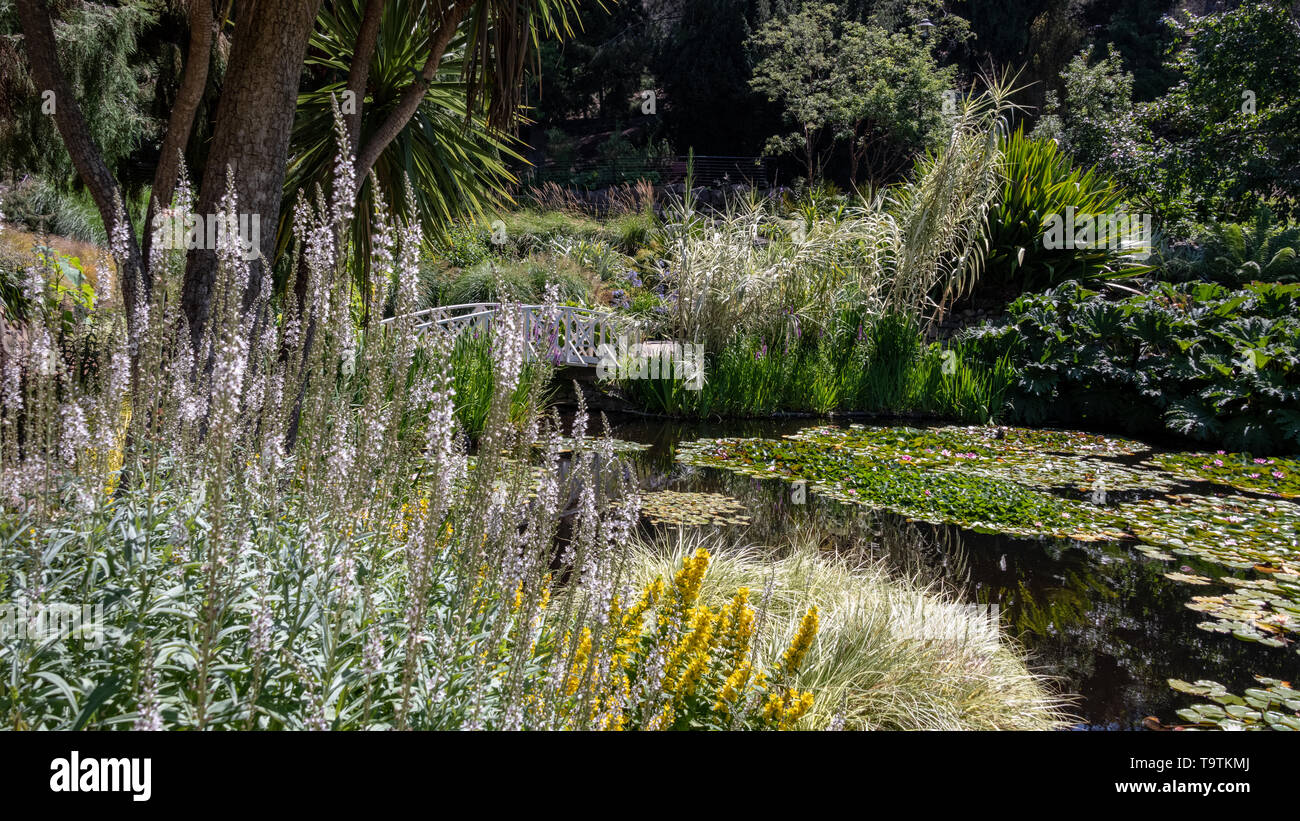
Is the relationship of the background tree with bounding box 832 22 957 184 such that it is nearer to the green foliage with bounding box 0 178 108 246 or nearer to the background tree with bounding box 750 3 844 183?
the background tree with bounding box 750 3 844 183

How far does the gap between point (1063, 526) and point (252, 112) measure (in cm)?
491

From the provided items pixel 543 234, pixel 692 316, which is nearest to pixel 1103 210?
pixel 692 316

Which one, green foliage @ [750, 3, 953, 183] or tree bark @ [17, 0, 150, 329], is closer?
tree bark @ [17, 0, 150, 329]

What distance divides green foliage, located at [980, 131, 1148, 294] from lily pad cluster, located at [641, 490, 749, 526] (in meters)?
6.23

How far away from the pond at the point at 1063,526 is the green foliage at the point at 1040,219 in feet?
10.9

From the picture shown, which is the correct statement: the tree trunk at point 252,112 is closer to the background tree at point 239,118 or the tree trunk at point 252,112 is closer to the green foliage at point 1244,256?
the background tree at point 239,118

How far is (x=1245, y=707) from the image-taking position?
9.96 ft

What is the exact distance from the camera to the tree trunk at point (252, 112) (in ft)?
11.1

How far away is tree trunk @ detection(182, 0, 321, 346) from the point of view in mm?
3398

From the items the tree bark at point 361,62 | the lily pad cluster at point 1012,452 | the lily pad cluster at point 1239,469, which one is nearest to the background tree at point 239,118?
the tree bark at point 361,62

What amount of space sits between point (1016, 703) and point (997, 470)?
3.96m

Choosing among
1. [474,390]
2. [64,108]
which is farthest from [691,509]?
[64,108]

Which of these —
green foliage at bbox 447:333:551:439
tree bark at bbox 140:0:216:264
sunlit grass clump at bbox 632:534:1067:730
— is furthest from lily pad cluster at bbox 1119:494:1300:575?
tree bark at bbox 140:0:216:264

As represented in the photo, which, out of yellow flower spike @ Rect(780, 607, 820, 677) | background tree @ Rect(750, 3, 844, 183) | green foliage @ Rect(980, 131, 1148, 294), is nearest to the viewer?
yellow flower spike @ Rect(780, 607, 820, 677)
